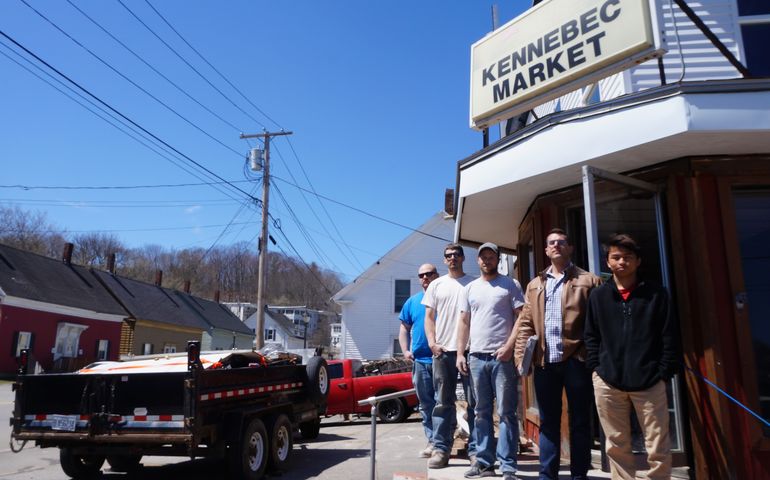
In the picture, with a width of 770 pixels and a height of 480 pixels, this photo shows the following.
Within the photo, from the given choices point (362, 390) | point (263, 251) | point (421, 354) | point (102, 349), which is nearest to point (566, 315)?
point (421, 354)

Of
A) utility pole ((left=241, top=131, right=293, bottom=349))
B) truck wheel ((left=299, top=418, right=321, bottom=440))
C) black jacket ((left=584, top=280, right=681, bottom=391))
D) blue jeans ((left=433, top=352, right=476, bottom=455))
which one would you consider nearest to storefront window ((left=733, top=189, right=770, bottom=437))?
black jacket ((left=584, top=280, right=681, bottom=391))

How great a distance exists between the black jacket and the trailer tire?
4.18 metres

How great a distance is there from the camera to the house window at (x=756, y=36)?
20.9 feet

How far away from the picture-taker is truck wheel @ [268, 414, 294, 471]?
23.2 feet

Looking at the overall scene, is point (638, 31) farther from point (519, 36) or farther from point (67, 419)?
point (67, 419)

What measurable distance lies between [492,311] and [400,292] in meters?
24.6

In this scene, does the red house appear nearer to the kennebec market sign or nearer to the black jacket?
the kennebec market sign

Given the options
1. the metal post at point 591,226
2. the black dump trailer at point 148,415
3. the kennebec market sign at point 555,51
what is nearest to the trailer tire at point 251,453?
the black dump trailer at point 148,415

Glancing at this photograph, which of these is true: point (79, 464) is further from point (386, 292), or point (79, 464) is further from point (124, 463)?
point (386, 292)

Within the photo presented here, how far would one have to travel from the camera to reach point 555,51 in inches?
228

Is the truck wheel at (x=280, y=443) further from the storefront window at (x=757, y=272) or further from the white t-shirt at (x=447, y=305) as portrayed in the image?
the storefront window at (x=757, y=272)

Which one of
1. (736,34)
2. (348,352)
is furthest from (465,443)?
(348,352)

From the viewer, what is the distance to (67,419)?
20.3 ft

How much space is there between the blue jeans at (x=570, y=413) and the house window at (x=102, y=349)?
33207 millimetres
